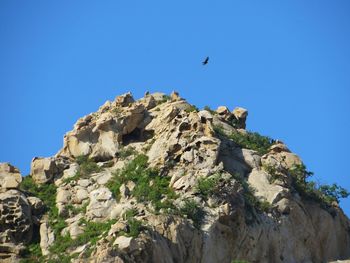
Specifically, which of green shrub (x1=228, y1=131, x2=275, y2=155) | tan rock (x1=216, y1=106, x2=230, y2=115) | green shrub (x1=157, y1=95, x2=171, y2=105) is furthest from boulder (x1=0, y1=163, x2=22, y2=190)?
tan rock (x1=216, y1=106, x2=230, y2=115)

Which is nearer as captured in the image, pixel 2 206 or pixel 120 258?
pixel 120 258

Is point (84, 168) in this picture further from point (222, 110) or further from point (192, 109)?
point (222, 110)

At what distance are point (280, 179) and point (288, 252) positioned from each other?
19.4ft

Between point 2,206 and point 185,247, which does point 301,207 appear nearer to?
point 185,247

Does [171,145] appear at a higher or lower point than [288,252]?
higher

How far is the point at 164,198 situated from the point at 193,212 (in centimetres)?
303

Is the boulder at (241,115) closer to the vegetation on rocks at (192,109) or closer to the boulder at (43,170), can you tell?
the vegetation on rocks at (192,109)

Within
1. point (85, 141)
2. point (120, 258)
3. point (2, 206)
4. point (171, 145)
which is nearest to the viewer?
point (120, 258)

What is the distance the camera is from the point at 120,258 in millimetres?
60844

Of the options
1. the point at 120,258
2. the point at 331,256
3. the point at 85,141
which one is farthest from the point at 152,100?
the point at 120,258

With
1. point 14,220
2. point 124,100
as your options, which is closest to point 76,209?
point 14,220

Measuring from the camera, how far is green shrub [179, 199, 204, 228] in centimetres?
6738

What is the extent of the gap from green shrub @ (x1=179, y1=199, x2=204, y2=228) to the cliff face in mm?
93

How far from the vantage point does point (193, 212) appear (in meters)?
67.8
